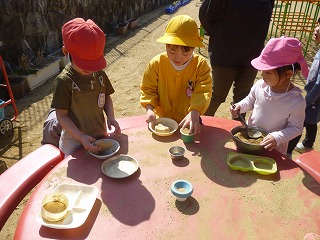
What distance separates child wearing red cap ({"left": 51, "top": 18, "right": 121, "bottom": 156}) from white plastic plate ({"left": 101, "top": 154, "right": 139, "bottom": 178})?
0.44 feet

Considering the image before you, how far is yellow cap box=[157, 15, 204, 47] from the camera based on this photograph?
1.93 metres

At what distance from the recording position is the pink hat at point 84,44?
5.50 ft

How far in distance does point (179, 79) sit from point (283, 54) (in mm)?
772

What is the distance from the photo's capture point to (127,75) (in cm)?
619

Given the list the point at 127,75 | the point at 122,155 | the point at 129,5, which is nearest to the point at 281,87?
the point at 122,155

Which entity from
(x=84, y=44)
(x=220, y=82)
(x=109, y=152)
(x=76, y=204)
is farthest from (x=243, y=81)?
(x=76, y=204)

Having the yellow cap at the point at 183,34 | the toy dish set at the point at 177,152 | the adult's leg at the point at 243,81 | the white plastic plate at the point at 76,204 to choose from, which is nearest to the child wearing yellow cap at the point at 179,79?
the yellow cap at the point at 183,34

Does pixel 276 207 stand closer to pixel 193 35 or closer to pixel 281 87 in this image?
pixel 281 87

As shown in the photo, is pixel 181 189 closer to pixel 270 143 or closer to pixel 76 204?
pixel 76 204

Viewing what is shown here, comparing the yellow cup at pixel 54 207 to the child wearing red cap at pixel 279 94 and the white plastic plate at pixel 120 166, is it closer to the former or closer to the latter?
the white plastic plate at pixel 120 166

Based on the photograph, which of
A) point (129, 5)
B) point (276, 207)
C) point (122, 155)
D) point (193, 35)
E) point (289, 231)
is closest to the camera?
point (289, 231)

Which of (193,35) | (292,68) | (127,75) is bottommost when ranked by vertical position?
(127,75)

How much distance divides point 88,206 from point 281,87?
151cm

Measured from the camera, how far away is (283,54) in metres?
1.83
